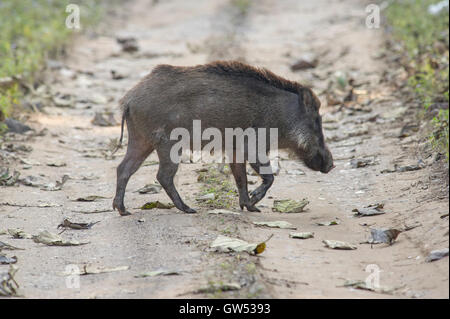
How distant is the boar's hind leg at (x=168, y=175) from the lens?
6477mm

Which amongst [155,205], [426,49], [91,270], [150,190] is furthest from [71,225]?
[426,49]

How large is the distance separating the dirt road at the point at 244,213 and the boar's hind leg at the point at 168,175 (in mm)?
170

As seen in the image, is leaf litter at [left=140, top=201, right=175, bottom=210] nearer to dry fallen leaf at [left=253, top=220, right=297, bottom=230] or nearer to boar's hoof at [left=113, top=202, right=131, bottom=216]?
boar's hoof at [left=113, top=202, right=131, bottom=216]

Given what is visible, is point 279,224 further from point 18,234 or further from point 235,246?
point 18,234

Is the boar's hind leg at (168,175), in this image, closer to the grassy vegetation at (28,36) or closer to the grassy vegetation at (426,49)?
the grassy vegetation at (426,49)

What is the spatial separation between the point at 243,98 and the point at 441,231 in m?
2.37

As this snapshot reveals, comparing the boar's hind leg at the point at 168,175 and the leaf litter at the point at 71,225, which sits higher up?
the boar's hind leg at the point at 168,175

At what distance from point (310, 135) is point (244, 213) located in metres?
1.13

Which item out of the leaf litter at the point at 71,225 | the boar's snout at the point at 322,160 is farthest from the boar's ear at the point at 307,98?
the leaf litter at the point at 71,225

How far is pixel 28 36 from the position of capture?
13742 mm

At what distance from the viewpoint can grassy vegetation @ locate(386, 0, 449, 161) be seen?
309 inches

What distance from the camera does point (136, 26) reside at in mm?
19719

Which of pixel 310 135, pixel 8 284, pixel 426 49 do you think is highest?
pixel 426 49
